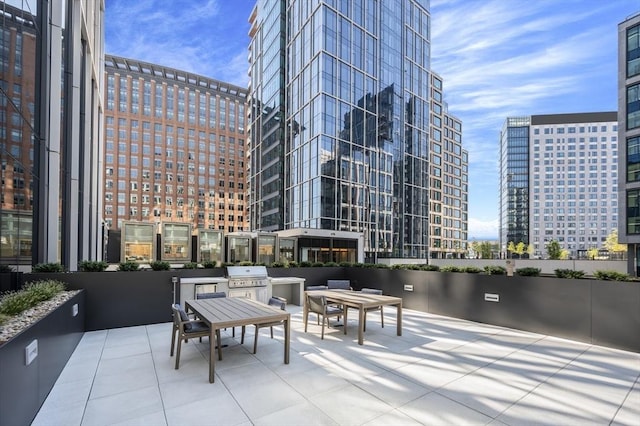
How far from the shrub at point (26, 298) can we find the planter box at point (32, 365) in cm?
34

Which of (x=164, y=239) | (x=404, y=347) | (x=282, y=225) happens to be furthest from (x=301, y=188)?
(x=404, y=347)

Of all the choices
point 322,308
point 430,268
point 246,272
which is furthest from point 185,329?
point 430,268

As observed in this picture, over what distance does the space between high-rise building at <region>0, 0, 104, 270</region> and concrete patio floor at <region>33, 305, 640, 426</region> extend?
313cm

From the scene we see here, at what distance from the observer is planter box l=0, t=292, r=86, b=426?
2.65 m

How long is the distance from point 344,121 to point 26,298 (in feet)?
127

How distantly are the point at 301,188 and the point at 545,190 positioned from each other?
91922 millimetres

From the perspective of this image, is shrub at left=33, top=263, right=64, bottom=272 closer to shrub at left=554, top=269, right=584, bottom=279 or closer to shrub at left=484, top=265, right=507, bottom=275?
shrub at left=484, top=265, right=507, bottom=275

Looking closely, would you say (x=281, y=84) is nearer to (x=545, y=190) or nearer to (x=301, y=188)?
(x=301, y=188)

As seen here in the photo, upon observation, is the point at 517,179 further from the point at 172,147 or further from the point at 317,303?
the point at 317,303

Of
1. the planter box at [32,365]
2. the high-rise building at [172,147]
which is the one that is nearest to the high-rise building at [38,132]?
the planter box at [32,365]

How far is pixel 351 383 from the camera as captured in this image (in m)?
4.38

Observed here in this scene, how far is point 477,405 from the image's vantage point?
12.4 feet

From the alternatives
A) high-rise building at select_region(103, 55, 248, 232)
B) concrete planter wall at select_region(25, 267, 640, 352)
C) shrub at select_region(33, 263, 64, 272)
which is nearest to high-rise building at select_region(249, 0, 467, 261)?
high-rise building at select_region(103, 55, 248, 232)

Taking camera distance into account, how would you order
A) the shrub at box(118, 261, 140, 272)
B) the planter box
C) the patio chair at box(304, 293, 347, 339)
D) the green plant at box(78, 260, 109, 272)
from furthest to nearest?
the shrub at box(118, 261, 140, 272), the green plant at box(78, 260, 109, 272), the patio chair at box(304, 293, 347, 339), the planter box
